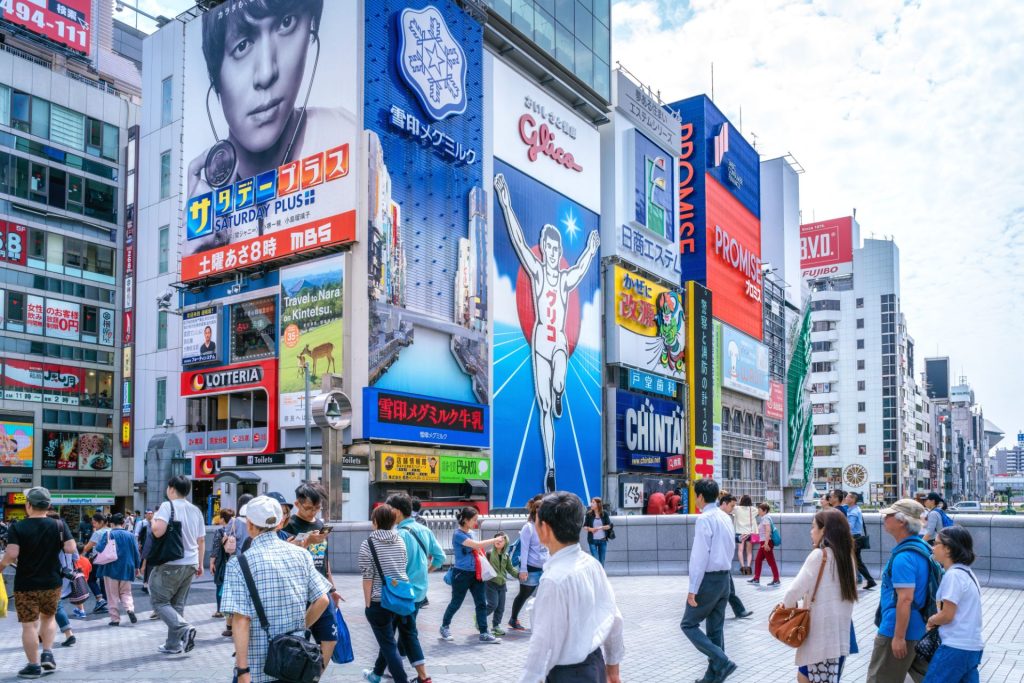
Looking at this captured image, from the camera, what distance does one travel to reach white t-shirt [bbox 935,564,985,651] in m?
6.03

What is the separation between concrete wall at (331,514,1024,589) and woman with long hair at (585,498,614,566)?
2.63m

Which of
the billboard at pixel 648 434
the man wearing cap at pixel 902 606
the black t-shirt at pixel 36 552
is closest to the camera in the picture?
the man wearing cap at pixel 902 606

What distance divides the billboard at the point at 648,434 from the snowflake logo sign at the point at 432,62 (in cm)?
1768

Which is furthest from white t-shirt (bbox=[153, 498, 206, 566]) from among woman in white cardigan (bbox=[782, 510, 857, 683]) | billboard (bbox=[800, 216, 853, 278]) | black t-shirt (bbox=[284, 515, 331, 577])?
billboard (bbox=[800, 216, 853, 278])

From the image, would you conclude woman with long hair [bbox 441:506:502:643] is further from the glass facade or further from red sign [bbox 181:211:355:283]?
the glass facade

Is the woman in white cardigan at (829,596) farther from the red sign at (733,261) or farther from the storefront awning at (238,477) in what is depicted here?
the red sign at (733,261)

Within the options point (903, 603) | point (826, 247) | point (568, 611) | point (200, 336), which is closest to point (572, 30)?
point (200, 336)

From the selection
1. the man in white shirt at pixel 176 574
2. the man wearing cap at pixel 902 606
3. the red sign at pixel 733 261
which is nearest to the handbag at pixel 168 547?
the man in white shirt at pixel 176 574

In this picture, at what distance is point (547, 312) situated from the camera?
142ft

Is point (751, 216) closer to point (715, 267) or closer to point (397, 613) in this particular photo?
point (715, 267)

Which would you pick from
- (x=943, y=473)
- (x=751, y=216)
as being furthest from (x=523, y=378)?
(x=943, y=473)

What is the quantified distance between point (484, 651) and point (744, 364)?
55.9 m

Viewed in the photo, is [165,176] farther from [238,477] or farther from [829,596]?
[829,596]

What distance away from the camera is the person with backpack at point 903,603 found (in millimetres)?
6168
